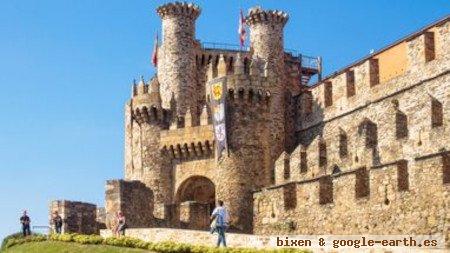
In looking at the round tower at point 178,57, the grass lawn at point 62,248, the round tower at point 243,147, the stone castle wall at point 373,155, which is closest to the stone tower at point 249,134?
the round tower at point 243,147

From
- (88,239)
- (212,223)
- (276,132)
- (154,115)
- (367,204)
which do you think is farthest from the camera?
(154,115)

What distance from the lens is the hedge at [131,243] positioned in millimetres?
29625

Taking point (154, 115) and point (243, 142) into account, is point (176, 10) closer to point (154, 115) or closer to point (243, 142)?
point (154, 115)

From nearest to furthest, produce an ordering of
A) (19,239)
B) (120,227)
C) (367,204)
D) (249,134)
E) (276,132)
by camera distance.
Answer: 1. (367,204)
2. (120,227)
3. (19,239)
4. (249,134)
5. (276,132)

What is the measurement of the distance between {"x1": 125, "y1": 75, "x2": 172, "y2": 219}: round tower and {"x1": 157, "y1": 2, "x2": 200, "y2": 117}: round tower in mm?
735

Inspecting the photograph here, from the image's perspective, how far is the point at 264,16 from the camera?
2260 inches

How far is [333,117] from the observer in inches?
2029

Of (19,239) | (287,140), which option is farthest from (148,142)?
(19,239)

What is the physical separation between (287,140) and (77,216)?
490 inches

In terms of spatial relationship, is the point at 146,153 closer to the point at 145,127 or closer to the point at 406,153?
the point at 145,127

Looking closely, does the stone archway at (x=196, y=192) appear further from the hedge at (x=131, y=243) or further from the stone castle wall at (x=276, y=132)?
the hedge at (x=131, y=243)

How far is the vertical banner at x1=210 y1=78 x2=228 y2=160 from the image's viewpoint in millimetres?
50594

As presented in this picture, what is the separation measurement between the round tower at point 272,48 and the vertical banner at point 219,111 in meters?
2.57

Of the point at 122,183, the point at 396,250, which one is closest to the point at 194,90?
the point at 122,183
